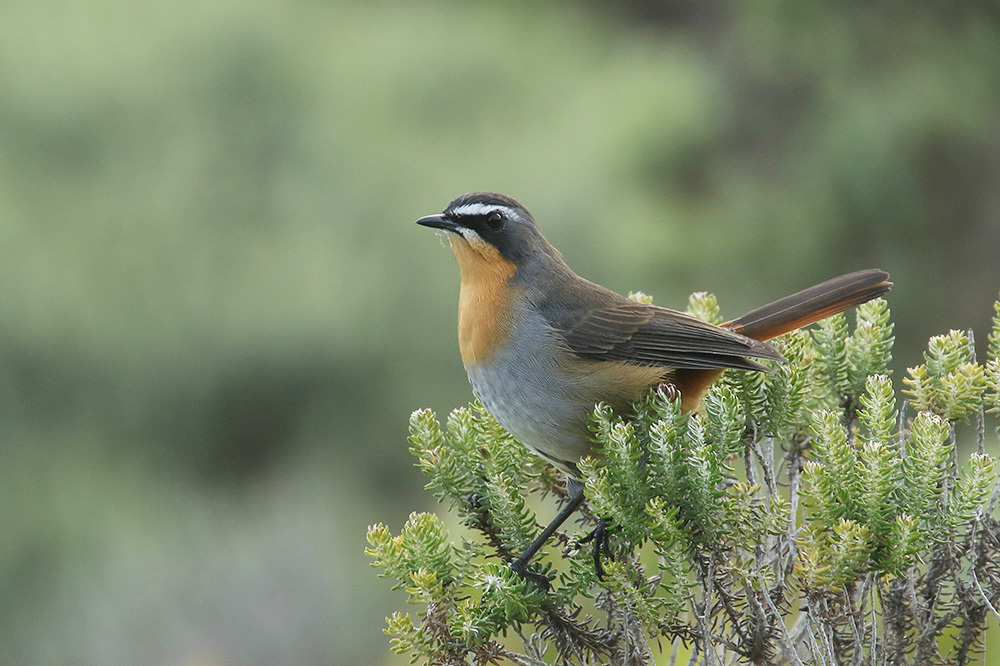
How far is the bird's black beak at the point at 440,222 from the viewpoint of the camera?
233 centimetres

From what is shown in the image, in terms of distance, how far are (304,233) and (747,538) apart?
5.00 metres

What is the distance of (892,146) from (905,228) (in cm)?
81

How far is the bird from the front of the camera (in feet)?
6.43

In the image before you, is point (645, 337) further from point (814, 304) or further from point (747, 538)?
point (747, 538)

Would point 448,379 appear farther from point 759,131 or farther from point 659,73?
point 759,131

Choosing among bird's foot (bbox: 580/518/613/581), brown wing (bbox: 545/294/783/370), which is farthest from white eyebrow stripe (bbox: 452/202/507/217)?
bird's foot (bbox: 580/518/613/581)

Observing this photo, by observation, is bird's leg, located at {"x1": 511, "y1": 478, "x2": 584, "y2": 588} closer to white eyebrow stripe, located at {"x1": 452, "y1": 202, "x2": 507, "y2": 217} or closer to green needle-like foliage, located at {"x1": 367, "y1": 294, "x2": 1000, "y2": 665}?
green needle-like foliage, located at {"x1": 367, "y1": 294, "x2": 1000, "y2": 665}

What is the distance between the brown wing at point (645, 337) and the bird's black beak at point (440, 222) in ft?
1.03

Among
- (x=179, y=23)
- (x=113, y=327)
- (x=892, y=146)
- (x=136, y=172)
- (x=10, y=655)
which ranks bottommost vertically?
(x=10, y=655)

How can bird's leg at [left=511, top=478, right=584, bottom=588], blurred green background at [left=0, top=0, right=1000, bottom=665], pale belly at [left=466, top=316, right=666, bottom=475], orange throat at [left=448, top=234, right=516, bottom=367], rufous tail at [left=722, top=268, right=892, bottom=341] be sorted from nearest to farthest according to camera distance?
bird's leg at [left=511, top=478, right=584, bottom=588] → pale belly at [left=466, top=316, right=666, bottom=475] → rufous tail at [left=722, top=268, right=892, bottom=341] → orange throat at [left=448, top=234, right=516, bottom=367] → blurred green background at [left=0, top=0, right=1000, bottom=665]

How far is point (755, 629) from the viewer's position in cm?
152

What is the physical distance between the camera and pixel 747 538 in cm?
153

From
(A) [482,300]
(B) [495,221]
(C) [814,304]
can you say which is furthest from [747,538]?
(B) [495,221]

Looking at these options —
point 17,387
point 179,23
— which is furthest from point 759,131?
point 17,387
